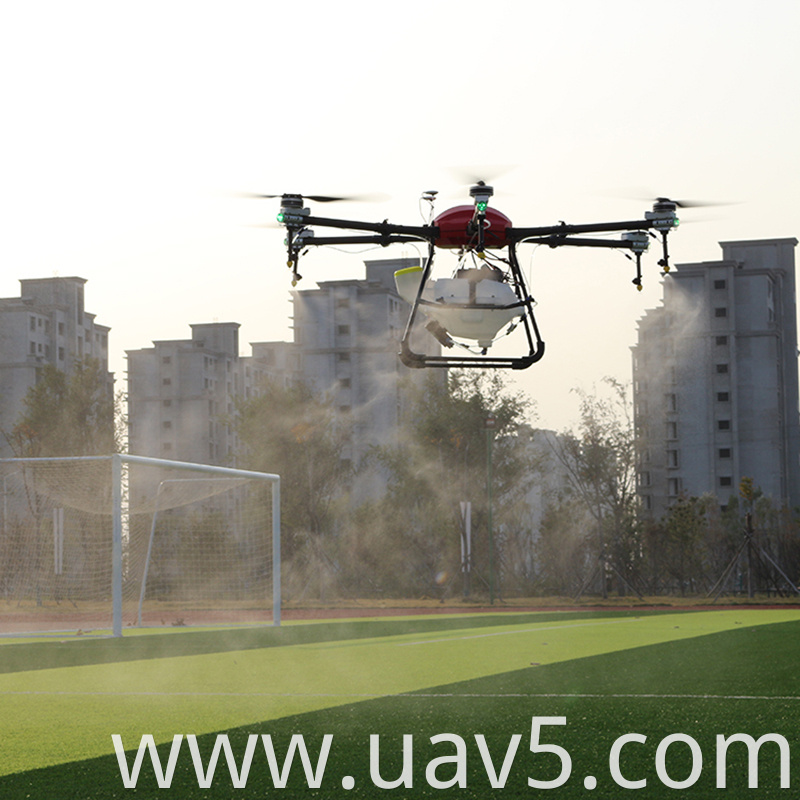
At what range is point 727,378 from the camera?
186 ft

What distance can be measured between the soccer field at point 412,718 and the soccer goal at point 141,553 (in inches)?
254

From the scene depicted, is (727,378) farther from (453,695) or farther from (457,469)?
(453,695)

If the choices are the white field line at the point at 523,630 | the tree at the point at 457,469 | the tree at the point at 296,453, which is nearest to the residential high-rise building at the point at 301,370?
the tree at the point at 296,453

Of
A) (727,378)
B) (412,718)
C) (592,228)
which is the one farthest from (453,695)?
(727,378)

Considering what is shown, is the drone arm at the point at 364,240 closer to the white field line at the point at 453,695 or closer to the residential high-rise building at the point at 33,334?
the white field line at the point at 453,695

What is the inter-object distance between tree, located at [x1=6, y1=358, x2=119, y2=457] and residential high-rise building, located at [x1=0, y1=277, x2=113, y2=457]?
19701mm

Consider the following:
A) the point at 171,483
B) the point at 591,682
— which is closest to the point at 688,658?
the point at 591,682

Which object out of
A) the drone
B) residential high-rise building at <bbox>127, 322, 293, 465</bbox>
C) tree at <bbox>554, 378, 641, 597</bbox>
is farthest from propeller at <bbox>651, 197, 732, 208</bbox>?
residential high-rise building at <bbox>127, 322, 293, 465</bbox>

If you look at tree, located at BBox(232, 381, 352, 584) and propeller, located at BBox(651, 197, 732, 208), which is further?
tree, located at BBox(232, 381, 352, 584)

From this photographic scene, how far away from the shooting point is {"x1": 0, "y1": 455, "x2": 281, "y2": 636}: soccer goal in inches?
818

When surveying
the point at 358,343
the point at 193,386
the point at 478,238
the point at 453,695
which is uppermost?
the point at 358,343

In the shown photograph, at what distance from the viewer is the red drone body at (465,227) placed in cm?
959

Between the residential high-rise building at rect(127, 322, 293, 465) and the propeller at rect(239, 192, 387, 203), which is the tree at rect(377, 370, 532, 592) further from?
the residential high-rise building at rect(127, 322, 293, 465)

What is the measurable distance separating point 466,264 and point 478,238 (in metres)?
0.24
